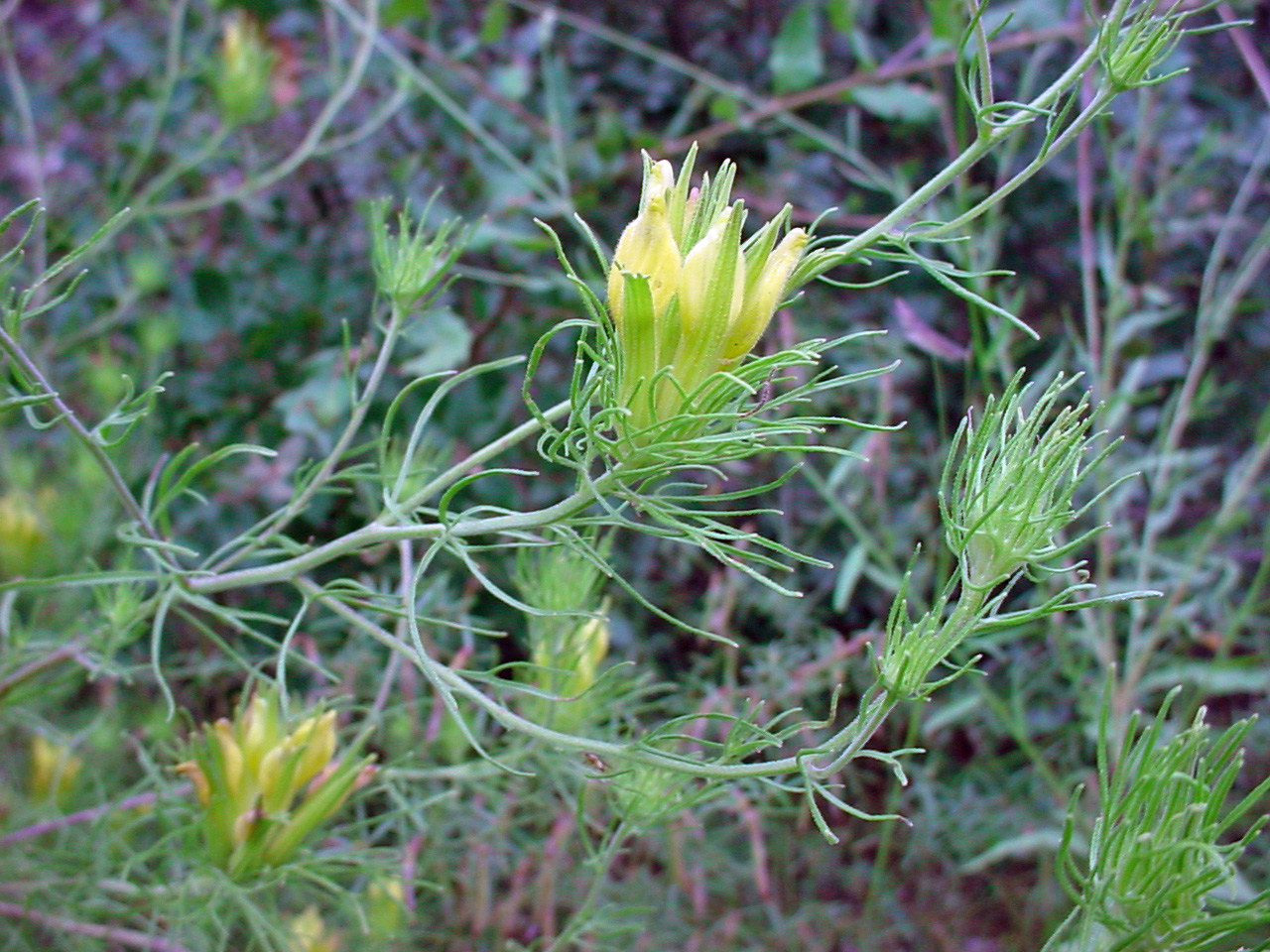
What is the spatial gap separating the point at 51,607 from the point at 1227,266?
1.47 metres

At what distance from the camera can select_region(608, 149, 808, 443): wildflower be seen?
1.13 feet

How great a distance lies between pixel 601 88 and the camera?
135cm

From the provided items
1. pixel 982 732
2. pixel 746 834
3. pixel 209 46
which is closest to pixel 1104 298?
pixel 982 732

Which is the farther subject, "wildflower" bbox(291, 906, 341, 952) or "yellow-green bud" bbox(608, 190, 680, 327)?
"wildflower" bbox(291, 906, 341, 952)

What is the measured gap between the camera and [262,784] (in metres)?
0.54

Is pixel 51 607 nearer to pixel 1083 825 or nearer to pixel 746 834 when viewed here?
pixel 746 834

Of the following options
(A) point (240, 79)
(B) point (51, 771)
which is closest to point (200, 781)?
(B) point (51, 771)

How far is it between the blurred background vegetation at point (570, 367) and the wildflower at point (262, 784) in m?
0.13

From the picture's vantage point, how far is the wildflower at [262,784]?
0.53 meters

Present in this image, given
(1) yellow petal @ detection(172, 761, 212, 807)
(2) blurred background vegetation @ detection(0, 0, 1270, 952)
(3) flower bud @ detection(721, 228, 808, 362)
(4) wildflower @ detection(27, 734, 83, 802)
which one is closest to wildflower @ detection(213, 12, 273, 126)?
(2) blurred background vegetation @ detection(0, 0, 1270, 952)

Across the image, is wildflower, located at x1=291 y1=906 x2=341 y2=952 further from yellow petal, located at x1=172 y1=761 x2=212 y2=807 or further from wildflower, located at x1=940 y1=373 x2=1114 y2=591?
wildflower, located at x1=940 y1=373 x2=1114 y2=591

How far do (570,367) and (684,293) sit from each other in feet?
2.87

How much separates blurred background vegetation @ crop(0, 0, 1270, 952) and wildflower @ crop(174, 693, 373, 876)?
0.13 meters

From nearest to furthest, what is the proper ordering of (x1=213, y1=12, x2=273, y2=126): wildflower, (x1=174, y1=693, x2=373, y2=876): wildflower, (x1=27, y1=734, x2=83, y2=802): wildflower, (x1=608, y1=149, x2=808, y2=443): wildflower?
(x1=608, y1=149, x2=808, y2=443): wildflower < (x1=174, y1=693, x2=373, y2=876): wildflower < (x1=27, y1=734, x2=83, y2=802): wildflower < (x1=213, y1=12, x2=273, y2=126): wildflower
